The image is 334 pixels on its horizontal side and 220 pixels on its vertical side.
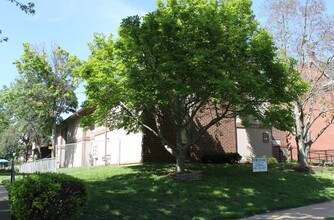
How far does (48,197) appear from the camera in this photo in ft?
25.8

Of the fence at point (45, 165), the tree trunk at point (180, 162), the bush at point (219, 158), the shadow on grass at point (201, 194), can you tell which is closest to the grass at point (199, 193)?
the shadow on grass at point (201, 194)

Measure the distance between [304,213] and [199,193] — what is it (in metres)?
3.47

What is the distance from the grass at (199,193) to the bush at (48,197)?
1374mm

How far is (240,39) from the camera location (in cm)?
1405

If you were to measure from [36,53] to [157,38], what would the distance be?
A: 27597mm

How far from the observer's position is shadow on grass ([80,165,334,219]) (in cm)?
1050

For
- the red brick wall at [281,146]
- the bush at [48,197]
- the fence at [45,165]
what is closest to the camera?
the bush at [48,197]

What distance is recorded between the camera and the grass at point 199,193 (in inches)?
414

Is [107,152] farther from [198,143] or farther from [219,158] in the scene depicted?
[219,158]

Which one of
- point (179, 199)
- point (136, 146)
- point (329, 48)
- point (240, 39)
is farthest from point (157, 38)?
point (329, 48)

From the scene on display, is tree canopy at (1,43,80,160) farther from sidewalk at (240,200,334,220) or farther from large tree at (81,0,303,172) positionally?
sidewalk at (240,200,334,220)

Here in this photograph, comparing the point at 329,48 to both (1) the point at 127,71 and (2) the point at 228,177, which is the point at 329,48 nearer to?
(2) the point at 228,177

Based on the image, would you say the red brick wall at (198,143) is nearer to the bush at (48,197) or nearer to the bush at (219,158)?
the bush at (219,158)

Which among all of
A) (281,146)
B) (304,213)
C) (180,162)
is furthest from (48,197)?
(281,146)
